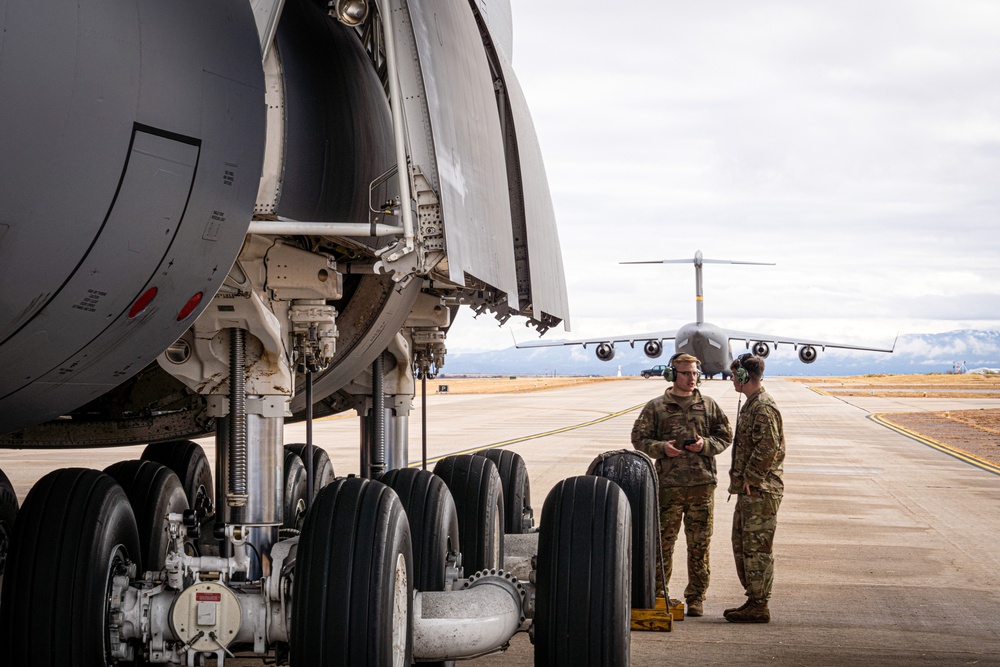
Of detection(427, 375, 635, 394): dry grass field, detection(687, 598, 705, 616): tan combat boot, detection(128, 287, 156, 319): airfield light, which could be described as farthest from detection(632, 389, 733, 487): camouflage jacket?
detection(427, 375, 635, 394): dry grass field

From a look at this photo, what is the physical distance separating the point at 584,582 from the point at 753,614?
2744 mm

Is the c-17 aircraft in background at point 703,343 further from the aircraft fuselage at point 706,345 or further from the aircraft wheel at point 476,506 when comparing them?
the aircraft wheel at point 476,506

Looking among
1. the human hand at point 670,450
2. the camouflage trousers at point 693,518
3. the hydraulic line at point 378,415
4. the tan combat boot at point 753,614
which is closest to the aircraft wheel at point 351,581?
the tan combat boot at point 753,614

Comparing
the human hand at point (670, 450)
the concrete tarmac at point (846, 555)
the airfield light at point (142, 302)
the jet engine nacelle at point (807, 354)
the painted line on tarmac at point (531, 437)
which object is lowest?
the concrete tarmac at point (846, 555)

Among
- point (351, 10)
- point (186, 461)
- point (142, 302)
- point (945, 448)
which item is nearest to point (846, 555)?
point (186, 461)

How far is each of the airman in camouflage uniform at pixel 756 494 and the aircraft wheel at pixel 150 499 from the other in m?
3.72

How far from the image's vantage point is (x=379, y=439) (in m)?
8.28

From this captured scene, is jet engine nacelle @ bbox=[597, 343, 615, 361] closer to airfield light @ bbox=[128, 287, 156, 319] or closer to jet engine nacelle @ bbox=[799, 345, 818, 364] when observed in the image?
jet engine nacelle @ bbox=[799, 345, 818, 364]

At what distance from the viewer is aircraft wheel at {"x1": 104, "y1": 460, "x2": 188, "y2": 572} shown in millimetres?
6035

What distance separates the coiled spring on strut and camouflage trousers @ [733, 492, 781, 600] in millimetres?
3814

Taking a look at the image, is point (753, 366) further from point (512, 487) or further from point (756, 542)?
point (512, 487)

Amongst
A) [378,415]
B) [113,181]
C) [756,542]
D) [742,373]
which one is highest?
[113,181]

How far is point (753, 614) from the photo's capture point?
7238 millimetres

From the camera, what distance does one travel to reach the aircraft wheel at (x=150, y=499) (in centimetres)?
604
